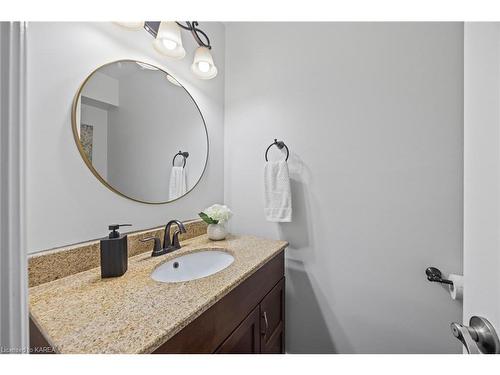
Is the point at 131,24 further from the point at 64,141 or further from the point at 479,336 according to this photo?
the point at 479,336

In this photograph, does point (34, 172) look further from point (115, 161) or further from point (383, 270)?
point (383, 270)

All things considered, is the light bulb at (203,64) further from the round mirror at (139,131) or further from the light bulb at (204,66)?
the round mirror at (139,131)

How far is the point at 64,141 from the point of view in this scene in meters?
0.79

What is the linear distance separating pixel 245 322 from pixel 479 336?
2.23 ft

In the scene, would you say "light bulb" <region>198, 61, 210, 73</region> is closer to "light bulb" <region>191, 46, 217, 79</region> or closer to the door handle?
"light bulb" <region>191, 46, 217, 79</region>

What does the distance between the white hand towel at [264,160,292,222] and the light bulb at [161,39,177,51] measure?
0.82 metres

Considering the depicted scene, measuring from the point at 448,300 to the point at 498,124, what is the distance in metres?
1.09

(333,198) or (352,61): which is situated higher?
(352,61)

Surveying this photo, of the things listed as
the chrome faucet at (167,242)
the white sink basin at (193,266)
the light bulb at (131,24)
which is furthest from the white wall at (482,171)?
the light bulb at (131,24)

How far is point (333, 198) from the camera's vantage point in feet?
4.18

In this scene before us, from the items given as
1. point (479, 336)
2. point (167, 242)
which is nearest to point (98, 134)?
point (167, 242)
